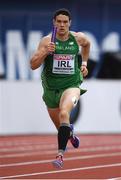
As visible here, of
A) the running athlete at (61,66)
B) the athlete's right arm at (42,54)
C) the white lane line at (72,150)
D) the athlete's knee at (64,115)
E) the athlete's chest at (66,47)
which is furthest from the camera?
the white lane line at (72,150)

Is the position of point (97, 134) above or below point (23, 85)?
below

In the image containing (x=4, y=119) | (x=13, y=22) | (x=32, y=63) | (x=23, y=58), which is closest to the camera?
(x=32, y=63)

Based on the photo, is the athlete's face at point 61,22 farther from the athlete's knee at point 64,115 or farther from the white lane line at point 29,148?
the white lane line at point 29,148

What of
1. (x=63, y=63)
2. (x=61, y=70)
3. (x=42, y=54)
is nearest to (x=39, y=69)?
(x=61, y=70)

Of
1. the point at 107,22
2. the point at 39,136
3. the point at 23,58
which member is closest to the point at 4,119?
the point at 39,136

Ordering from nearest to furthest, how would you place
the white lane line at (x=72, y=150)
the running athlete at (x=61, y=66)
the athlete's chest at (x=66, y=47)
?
the running athlete at (x=61, y=66), the athlete's chest at (x=66, y=47), the white lane line at (x=72, y=150)

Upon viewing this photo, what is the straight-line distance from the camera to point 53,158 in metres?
10.9

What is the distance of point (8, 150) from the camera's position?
40.3ft

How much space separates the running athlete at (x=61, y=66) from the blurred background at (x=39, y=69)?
280 inches

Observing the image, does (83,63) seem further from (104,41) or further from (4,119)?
(104,41)

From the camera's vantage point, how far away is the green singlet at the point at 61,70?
8.20 meters

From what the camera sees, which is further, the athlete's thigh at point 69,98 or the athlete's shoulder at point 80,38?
the athlete's shoulder at point 80,38

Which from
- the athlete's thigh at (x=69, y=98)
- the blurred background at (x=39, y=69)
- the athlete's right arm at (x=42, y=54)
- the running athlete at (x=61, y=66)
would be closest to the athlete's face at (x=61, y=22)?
the running athlete at (x=61, y=66)

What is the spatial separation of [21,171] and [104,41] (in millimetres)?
13543
